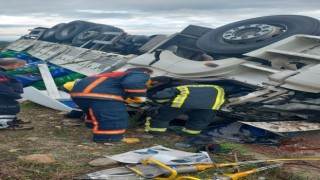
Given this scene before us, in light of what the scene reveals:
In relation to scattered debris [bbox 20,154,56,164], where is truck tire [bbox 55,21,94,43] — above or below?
below

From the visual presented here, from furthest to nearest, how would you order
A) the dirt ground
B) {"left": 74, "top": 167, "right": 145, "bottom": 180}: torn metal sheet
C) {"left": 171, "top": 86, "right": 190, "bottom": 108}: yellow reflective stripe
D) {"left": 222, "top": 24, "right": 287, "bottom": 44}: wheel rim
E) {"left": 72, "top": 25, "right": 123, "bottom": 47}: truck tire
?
1. {"left": 72, "top": 25, "right": 123, "bottom": 47}: truck tire
2. {"left": 222, "top": 24, "right": 287, "bottom": 44}: wheel rim
3. {"left": 171, "top": 86, "right": 190, "bottom": 108}: yellow reflective stripe
4. the dirt ground
5. {"left": 74, "top": 167, "right": 145, "bottom": 180}: torn metal sheet

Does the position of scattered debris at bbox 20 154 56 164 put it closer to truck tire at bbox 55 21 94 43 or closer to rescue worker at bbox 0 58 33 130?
rescue worker at bbox 0 58 33 130

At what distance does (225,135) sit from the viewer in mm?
5121

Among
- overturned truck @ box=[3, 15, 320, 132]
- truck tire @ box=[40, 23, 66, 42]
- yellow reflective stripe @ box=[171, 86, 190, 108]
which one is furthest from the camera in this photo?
truck tire @ box=[40, 23, 66, 42]

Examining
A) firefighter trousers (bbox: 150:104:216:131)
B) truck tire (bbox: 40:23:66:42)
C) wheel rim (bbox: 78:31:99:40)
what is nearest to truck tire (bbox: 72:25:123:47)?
wheel rim (bbox: 78:31:99:40)

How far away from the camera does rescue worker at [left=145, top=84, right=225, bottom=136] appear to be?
4.91 m

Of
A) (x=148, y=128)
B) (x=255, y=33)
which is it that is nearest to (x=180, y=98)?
(x=148, y=128)

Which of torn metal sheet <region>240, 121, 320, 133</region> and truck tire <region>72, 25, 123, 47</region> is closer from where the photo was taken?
torn metal sheet <region>240, 121, 320, 133</region>

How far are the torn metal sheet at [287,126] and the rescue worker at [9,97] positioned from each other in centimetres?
287

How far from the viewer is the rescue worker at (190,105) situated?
4910mm

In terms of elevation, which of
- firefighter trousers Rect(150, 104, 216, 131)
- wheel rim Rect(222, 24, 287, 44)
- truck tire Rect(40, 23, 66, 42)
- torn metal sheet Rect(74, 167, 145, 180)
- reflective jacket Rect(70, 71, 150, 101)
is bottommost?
truck tire Rect(40, 23, 66, 42)

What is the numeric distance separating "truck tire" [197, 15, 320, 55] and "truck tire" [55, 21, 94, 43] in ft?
21.7

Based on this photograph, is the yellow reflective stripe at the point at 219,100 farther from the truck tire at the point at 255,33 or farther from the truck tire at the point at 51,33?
the truck tire at the point at 51,33

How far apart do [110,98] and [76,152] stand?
2.54ft
